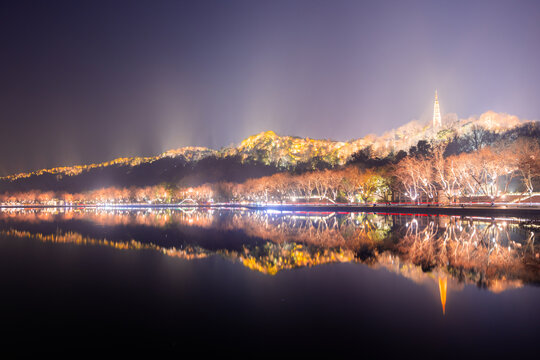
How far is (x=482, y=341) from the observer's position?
6738 mm

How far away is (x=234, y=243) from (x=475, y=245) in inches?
524

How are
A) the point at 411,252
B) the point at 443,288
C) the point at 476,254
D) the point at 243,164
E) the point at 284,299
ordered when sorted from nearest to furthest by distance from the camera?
the point at 284,299 → the point at 443,288 → the point at 476,254 → the point at 411,252 → the point at 243,164

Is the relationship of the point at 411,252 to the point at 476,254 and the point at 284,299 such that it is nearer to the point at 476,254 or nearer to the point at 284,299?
the point at 476,254

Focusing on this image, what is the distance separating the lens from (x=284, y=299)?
9.70 meters

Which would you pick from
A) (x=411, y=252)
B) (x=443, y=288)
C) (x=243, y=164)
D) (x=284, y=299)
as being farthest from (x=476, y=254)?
(x=243, y=164)

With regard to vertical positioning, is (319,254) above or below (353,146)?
below

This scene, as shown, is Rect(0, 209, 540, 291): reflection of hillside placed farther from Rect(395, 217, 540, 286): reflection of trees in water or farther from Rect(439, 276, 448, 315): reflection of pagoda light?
Rect(439, 276, 448, 315): reflection of pagoda light

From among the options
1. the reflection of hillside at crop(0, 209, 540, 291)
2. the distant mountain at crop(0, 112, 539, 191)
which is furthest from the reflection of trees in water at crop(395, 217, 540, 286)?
the distant mountain at crop(0, 112, 539, 191)

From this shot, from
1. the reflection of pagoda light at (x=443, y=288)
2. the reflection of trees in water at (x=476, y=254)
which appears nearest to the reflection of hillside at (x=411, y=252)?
the reflection of trees in water at (x=476, y=254)

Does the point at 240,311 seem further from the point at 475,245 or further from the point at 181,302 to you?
the point at 475,245

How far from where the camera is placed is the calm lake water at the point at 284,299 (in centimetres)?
686

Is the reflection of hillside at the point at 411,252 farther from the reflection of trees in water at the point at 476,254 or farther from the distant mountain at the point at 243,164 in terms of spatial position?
the distant mountain at the point at 243,164

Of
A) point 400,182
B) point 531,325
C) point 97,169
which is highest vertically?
point 97,169

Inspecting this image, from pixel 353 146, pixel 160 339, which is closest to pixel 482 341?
pixel 160 339
